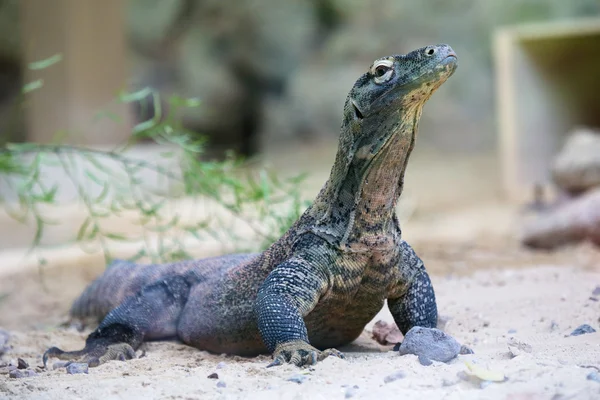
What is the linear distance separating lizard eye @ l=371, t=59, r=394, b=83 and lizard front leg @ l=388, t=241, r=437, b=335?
0.81 m

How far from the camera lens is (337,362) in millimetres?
2902

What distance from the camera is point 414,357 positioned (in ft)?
9.79

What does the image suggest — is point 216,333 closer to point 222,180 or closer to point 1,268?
point 222,180

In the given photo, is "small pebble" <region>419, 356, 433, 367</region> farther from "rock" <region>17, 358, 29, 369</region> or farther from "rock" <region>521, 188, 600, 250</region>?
"rock" <region>521, 188, 600, 250</region>

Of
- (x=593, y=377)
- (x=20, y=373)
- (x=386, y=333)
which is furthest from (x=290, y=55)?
(x=593, y=377)

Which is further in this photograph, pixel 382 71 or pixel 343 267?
pixel 343 267

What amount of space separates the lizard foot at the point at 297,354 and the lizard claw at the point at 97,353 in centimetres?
103

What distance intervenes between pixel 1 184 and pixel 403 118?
7.72m

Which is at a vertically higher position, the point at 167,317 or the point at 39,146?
the point at 39,146

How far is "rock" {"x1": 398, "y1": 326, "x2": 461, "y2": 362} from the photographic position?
117 inches

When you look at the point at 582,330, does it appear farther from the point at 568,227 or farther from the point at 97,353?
the point at 568,227

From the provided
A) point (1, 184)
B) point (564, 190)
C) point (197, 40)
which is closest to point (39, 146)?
point (1, 184)

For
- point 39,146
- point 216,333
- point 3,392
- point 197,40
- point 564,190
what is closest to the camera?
point 3,392

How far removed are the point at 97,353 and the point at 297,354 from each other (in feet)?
4.16
